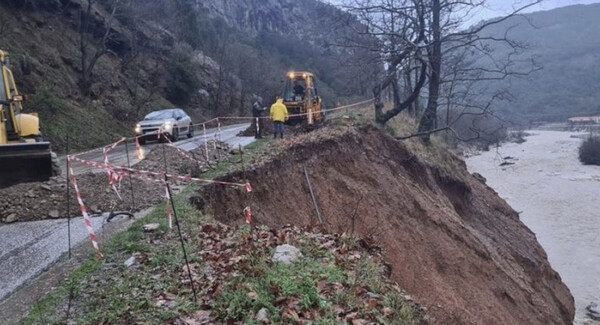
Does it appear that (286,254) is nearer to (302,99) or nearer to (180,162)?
(180,162)

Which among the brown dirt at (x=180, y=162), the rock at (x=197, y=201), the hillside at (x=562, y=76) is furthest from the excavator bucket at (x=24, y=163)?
the hillside at (x=562, y=76)

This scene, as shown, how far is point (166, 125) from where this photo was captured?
21906 millimetres

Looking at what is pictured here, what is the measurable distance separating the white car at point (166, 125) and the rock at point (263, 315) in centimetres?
1661

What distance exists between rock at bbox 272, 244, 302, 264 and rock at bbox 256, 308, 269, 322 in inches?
51.8

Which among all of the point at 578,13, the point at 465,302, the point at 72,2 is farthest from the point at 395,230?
the point at 578,13

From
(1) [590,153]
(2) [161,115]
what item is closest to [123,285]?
(2) [161,115]

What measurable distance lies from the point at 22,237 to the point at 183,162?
5.95m

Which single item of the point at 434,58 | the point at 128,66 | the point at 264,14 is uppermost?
the point at 264,14

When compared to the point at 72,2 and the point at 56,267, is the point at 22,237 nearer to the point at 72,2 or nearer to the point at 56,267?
the point at 56,267

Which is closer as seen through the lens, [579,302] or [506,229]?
[579,302]

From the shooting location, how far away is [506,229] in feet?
63.0

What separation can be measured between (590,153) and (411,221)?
44525 mm

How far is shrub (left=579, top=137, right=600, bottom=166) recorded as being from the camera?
49625 millimetres

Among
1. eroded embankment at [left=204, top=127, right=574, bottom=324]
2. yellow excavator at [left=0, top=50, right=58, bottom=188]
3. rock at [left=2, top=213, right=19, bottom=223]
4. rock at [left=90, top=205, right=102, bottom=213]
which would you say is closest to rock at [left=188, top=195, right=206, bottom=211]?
eroded embankment at [left=204, top=127, right=574, bottom=324]
